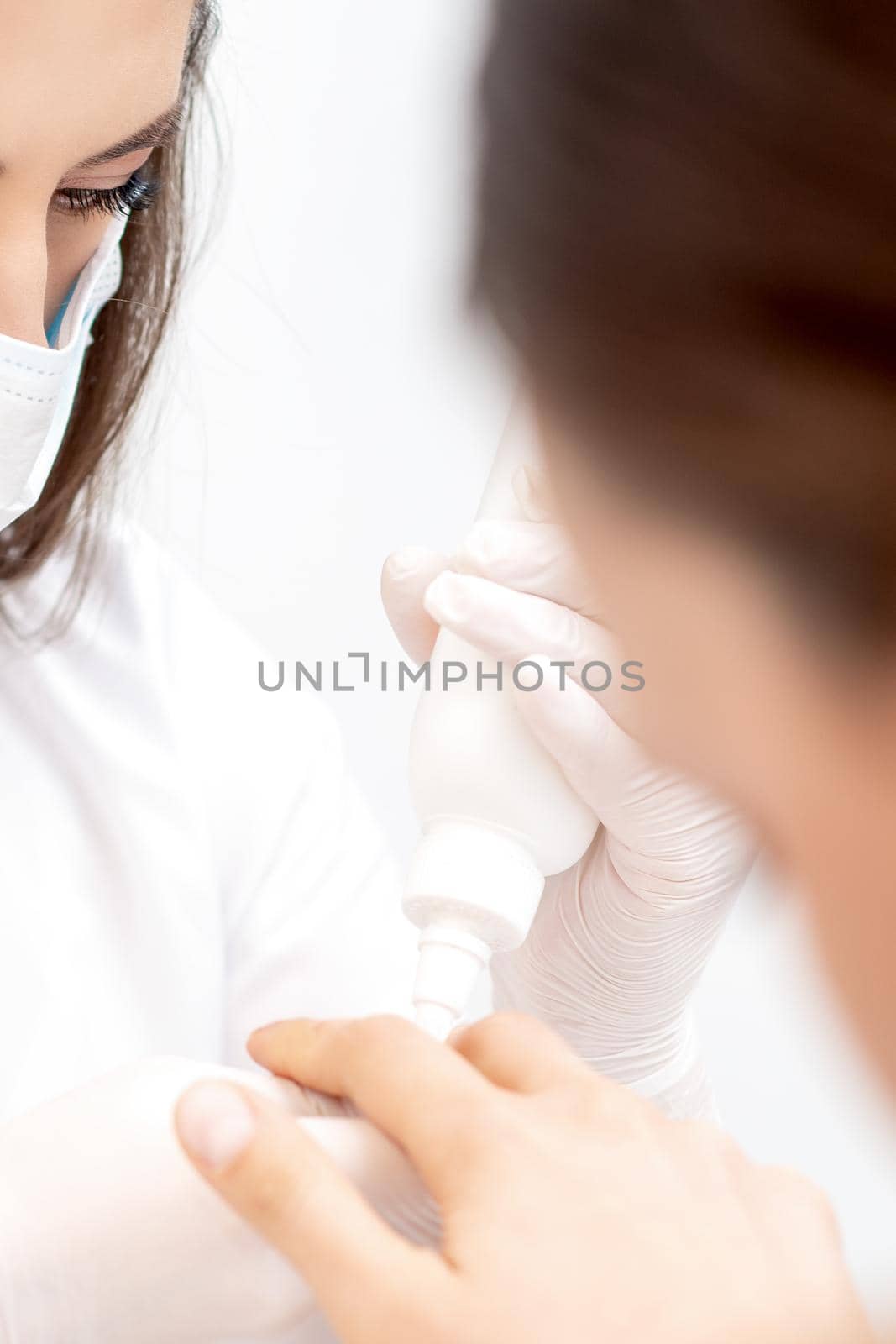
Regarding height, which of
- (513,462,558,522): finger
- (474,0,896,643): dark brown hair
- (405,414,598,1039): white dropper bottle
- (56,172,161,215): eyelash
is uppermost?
(56,172,161,215): eyelash

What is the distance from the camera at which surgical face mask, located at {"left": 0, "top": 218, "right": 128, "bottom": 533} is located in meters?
0.76

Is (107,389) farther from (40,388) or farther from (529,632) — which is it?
(529,632)

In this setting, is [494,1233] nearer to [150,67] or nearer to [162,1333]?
[162,1333]

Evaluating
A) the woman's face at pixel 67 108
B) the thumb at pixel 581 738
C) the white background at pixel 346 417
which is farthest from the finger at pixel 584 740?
the white background at pixel 346 417

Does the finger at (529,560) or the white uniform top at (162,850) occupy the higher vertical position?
the finger at (529,560)

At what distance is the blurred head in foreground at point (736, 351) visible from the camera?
40 centimetres

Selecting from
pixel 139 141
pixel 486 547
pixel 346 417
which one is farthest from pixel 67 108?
pixel 346 417

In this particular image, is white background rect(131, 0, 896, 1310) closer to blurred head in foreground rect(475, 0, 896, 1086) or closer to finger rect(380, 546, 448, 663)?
finger rect(380, 546, 448, 663)

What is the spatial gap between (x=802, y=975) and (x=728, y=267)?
323mm

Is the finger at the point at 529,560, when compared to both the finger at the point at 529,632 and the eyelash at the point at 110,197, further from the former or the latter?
the eyelash at the point at 110,197

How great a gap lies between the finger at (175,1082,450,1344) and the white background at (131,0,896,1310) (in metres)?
0.89

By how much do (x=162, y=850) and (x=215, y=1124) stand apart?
43 cm

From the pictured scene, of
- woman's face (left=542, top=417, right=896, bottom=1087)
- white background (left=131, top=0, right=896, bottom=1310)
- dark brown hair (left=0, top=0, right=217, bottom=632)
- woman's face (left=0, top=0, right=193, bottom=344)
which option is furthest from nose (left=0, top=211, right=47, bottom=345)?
white background (left=131, top=0, right=896, bottom=1310)

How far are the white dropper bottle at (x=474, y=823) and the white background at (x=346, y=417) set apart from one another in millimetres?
654
